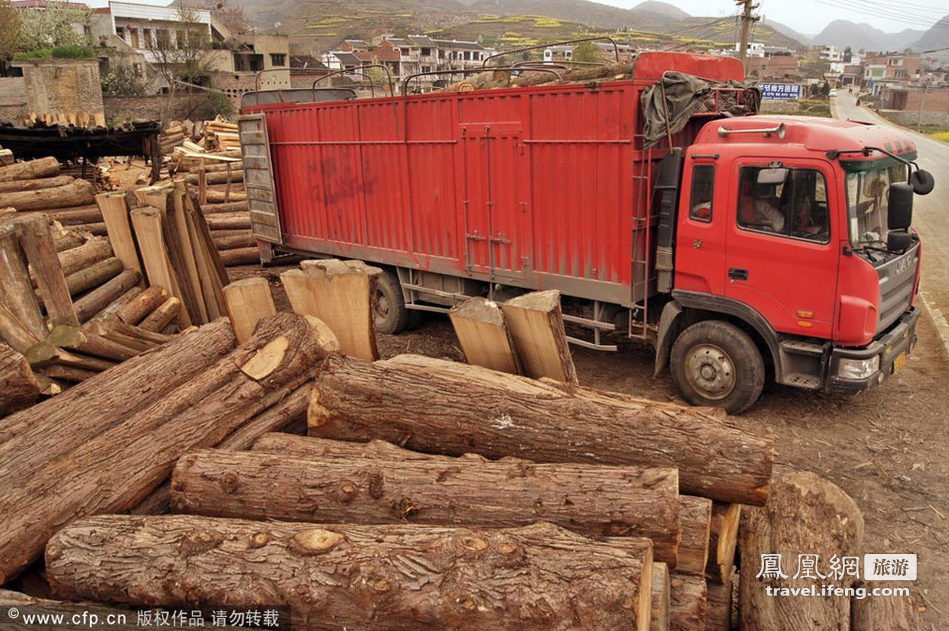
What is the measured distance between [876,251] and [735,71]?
3061mm

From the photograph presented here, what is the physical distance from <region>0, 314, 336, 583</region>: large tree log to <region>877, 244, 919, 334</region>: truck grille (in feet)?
15.8

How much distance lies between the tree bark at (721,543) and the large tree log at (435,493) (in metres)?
0.55

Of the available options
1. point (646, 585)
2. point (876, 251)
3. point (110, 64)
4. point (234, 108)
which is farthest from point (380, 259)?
point (110, 64)

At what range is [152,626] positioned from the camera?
127 inches

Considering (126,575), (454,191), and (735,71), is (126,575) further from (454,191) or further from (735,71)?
(735,71)

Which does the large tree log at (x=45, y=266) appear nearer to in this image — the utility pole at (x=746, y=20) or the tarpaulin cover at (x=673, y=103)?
the tarpaulin cover at (x=673, y=103)

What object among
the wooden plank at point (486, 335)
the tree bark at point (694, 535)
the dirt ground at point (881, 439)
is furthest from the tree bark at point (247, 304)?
the tree bark at point (694, 535)

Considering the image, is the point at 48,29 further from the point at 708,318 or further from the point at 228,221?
the point at 708,318

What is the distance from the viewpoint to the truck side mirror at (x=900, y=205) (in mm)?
5754

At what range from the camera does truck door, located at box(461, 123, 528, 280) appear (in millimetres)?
7766

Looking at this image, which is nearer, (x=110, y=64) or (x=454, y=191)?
(x=454, y=191)

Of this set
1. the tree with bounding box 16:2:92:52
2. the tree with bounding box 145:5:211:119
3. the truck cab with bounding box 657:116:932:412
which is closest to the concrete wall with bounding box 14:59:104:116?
the tree with bounding box 145:5:211:119

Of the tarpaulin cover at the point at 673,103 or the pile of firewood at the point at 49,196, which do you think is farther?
the pile of firewood at the point at 49,196

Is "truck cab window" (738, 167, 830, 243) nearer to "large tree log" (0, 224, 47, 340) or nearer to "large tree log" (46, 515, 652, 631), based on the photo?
"large tree log" (46, 515, 652, 631)
